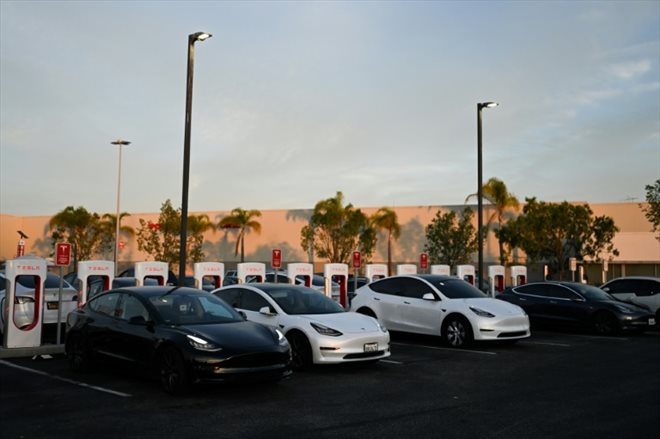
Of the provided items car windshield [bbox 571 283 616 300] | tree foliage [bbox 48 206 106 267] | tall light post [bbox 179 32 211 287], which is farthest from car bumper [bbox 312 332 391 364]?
tree foliage [bbox 48 206 106 267]

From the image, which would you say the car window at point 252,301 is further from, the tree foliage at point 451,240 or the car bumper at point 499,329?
the tree foliage at point 451,240

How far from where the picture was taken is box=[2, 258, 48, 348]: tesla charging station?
39.9 ft

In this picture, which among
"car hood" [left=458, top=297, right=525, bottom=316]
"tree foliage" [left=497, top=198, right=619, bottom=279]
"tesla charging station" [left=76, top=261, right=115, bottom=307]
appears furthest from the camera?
"tree foliage" [left=497, top=198, right=619, bottom=279]

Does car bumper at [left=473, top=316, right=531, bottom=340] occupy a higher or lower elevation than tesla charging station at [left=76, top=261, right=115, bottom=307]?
lower

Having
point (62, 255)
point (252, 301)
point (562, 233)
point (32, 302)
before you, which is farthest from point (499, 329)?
point (562, 233)

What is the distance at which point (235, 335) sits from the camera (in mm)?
9156

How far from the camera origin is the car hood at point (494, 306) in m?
14.5

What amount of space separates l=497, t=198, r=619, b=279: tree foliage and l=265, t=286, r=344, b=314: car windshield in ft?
94.7

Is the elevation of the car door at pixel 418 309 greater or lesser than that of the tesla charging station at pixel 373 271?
lesser

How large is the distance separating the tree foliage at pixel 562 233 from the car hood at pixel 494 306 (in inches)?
984

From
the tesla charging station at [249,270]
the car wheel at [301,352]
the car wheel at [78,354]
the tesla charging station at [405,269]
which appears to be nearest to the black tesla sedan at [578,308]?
the tesla charging station at [405,269]

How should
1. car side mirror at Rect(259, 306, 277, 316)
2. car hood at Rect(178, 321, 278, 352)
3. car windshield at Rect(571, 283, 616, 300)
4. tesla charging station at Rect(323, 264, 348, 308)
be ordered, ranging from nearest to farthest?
car hood at Rect(178, 321, 278, 352), car side mirror at Rect(259, 306, 277, 316), car windshield at Rect(571, 283, 616, 300), tesla charging station at Rect(323, 264, 348, 308)

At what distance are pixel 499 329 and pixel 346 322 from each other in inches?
169

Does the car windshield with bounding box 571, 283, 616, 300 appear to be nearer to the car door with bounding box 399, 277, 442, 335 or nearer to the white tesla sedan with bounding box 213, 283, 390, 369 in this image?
the car door with bounding box 399, 277, 442, 335
